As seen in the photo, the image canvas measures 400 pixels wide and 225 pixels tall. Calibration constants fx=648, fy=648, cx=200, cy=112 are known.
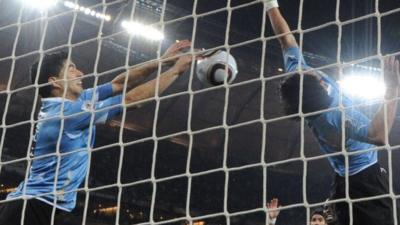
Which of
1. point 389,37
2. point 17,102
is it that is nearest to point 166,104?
point 17,102

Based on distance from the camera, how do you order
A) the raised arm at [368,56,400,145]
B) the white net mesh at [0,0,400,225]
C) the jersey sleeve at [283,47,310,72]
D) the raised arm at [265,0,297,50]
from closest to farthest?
the raised arm at [368,56,400,145] < the jersey sleeve at [283,47,310,72] < the raised arm at [265,0,297,50] < the white net mesh at [0,0,400,225]

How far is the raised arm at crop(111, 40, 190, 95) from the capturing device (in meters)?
2.71

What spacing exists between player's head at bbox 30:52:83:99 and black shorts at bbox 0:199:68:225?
1.58 feet

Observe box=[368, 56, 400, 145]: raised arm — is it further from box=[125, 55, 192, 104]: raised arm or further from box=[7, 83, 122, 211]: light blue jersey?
box=[7, 83, 122, 211]: light blue jersey

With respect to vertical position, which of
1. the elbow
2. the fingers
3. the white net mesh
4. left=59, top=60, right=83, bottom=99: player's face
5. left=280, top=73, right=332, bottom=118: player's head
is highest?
the white net mesh

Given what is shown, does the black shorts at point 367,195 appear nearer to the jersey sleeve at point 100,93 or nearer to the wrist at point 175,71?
the wrist at point 175,71

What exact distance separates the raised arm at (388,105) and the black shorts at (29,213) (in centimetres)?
125

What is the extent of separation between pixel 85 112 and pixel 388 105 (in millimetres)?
1175

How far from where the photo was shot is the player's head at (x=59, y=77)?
270 cm

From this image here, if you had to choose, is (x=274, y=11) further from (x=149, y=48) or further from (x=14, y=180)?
(x=14, y=180)

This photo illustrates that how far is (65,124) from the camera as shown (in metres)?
2.63

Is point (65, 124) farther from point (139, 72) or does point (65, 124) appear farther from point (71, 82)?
point (139, 72)

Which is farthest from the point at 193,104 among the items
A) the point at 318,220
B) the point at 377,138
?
the point at 377,138

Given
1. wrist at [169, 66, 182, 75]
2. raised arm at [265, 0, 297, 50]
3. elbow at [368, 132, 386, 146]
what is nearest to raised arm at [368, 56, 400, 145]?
elbow at [368, 132, 386, 146]
